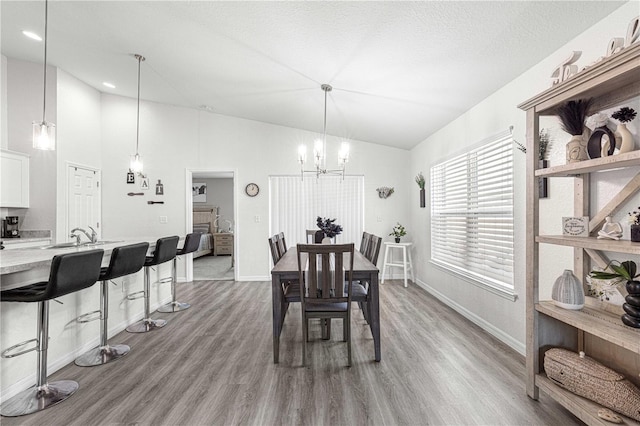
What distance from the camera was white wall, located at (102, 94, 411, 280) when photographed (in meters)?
5.44

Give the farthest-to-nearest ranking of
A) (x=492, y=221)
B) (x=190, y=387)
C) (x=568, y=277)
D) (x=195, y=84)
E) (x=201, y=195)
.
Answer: (x=201, y=195), (x=195, y=84), (x=492, y=221), (x=190, y=387), (x=568, y=277)

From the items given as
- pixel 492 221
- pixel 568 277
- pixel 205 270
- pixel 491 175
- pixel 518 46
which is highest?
pixel 518 46

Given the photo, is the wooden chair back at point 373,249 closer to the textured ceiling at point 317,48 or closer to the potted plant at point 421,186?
the textured ceiling at point 317,48

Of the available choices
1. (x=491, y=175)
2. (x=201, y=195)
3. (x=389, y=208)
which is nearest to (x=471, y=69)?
(x=491, y=175)

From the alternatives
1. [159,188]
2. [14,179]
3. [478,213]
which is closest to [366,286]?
[478,213]

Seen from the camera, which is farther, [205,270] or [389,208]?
[205,270]

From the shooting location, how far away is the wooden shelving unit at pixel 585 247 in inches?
57.2

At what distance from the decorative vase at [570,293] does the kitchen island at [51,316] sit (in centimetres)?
323

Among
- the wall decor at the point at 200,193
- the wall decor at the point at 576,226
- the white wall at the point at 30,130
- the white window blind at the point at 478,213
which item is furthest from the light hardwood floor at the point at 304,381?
the wall decor at the point at 200,193

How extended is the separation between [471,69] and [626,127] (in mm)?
1286

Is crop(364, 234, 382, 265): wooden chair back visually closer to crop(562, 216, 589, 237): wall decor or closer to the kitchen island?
crop(562, 216, 589, 237): wall decor

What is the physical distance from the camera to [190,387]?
6.98 ft

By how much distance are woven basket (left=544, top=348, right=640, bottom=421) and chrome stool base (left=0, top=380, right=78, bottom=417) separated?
311 centimetres

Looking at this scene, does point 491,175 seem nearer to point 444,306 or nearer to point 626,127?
point 626,127
